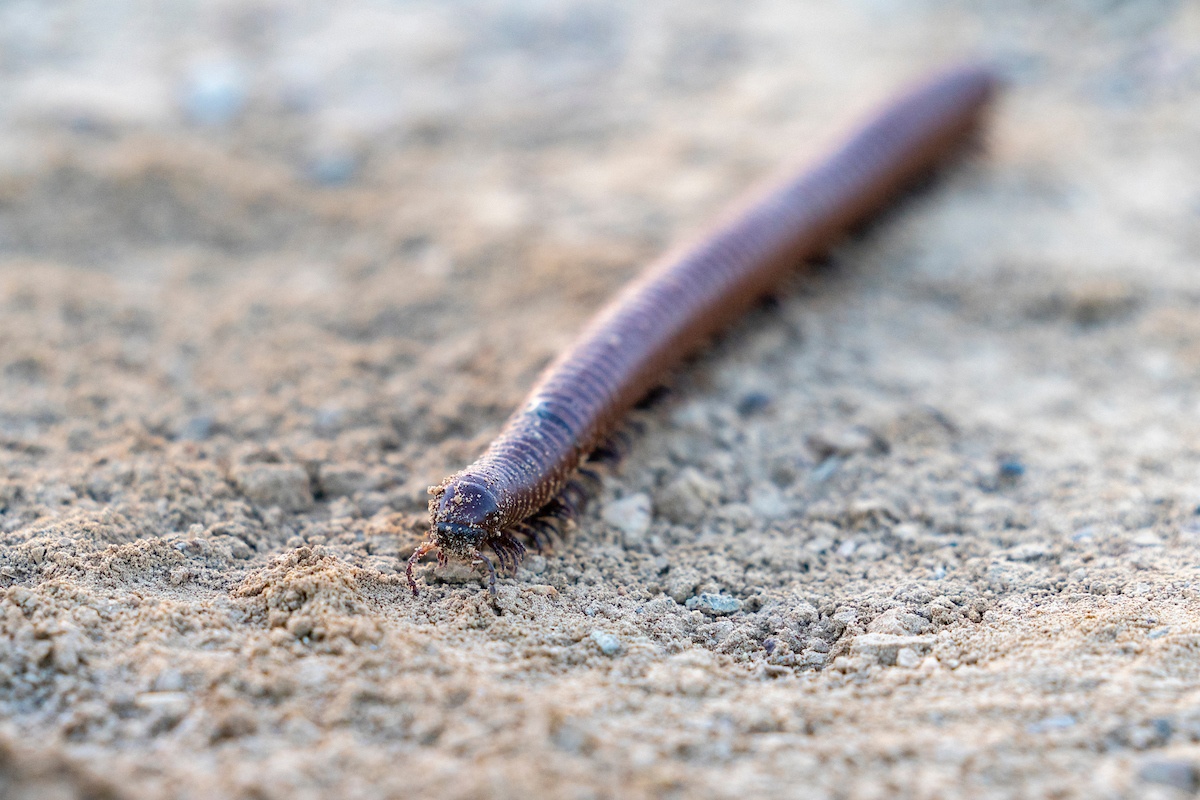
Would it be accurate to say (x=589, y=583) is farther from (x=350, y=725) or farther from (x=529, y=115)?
(x=529, y=115)

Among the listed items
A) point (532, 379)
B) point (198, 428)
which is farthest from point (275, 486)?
point (532, 379)

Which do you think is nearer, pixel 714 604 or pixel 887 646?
pixel 887 646

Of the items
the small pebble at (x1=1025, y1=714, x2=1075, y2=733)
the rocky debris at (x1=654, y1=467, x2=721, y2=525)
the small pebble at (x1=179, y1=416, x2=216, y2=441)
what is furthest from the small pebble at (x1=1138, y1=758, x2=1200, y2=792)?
the small pebble at (x1=179, y1=416, x2=216, y2=441)

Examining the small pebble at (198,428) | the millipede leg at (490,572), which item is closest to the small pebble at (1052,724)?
the millipede leg at (490,572)

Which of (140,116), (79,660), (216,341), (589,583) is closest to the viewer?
(79,660)

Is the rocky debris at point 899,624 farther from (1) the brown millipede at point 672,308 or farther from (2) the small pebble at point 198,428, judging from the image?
(2) the small pebble at point 198,428

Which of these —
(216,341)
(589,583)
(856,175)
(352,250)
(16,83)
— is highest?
(16,83)

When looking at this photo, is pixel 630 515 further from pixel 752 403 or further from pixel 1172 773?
pixel 1172 773

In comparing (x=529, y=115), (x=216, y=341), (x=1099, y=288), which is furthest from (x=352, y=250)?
(x=1099, y=288)
